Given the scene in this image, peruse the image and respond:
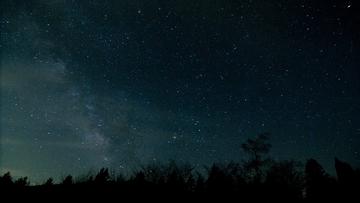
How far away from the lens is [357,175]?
16047 mm

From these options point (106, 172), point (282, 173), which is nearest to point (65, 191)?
point (106, 172)

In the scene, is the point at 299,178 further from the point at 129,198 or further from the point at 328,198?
the point at 129,198

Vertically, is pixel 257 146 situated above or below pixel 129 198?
above

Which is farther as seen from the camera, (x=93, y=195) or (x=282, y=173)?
(x=282, y=173)

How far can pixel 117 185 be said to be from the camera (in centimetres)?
2250

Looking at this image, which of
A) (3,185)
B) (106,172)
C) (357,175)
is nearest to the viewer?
(357,175)

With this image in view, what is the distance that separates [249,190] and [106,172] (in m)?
14.2

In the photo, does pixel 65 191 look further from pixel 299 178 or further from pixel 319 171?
pixel 299 178

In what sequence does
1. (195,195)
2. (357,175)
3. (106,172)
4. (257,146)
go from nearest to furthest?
(357,175) < (195,195) < (106,172) < (257,146)

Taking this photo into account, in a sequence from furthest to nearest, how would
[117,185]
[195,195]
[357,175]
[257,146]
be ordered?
[257,146] < [117,185] < [195,195] < [357,175]

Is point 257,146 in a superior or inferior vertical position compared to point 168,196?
superior

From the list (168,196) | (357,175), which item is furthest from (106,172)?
(357,175)

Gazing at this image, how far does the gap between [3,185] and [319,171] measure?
102 ft

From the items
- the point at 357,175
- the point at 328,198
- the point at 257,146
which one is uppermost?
the point at 257,146
